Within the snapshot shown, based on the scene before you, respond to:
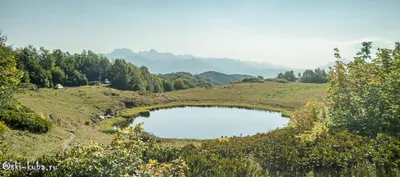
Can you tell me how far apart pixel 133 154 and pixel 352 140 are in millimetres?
9729

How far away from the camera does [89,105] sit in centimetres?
Result: 4306

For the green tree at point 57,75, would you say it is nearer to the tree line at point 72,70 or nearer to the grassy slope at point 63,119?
the tree line at point 72,70

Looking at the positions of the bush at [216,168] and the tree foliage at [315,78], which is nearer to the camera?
the bush at [216,168]

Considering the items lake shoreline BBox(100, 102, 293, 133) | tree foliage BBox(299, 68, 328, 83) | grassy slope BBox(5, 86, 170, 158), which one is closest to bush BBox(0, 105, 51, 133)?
grassy slope BBox(5, 86, 170, 158)

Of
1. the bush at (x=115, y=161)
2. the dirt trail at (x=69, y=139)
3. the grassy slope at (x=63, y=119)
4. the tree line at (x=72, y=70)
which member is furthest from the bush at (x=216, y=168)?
the tree line at (x=72, y=70)

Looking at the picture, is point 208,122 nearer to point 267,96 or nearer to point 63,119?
point 63,119

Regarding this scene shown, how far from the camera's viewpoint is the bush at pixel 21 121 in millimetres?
19188

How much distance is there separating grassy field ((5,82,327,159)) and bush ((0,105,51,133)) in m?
0.79

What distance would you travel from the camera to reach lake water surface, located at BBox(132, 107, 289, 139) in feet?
113

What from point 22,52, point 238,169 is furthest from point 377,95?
point 22,52

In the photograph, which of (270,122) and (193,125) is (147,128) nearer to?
(193,125)

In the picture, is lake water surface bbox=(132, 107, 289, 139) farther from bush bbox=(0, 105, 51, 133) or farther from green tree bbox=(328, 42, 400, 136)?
green tree bbox=(328, 42, 400, 136)

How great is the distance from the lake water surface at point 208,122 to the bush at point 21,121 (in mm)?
13839

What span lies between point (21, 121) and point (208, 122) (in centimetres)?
2640
